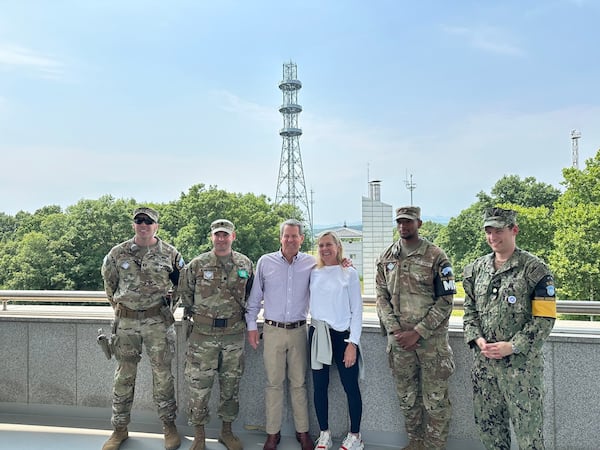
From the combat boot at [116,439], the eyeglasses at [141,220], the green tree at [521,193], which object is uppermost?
the green tree at [521,193]

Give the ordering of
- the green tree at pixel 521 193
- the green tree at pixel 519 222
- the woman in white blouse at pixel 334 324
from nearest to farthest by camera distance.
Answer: the woman in white blouse at pixel 334 324 → the green tree at pixel 519 222 → the green tree at pixel 521 193

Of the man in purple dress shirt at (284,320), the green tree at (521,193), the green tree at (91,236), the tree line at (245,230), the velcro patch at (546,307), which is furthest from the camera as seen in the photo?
the green tree at (521,193)

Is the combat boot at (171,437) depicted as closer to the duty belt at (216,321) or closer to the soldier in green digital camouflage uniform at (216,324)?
the soldier in green digital camouflage uniform at (216,324)

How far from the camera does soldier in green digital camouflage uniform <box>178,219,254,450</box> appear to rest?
122 inches

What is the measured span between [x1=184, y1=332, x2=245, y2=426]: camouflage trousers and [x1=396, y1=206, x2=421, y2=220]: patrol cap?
1.45 m

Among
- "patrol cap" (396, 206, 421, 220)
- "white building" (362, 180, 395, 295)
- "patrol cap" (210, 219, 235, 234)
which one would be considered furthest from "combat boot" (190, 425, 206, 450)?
"white building" (362, 180, 395, 295)

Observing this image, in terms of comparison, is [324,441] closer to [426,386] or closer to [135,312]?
[426,386]

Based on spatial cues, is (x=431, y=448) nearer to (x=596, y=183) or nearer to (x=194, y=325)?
(x=194, y=325)

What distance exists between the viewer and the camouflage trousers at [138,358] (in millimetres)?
3189

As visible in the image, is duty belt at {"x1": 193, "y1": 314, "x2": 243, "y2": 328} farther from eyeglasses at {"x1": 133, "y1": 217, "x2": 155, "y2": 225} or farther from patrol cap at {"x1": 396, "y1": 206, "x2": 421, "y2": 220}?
patrol cap at {"x1": 396, "y1": 206, "x2": 421, "y2": 220}

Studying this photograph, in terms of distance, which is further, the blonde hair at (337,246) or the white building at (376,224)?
the white building at (376,224)

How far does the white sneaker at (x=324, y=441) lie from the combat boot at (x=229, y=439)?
584mm

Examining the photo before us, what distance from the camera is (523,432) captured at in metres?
2.45

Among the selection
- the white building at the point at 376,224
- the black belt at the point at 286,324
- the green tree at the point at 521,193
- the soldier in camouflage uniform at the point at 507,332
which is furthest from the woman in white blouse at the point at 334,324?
the green tree at the point at 521,193
